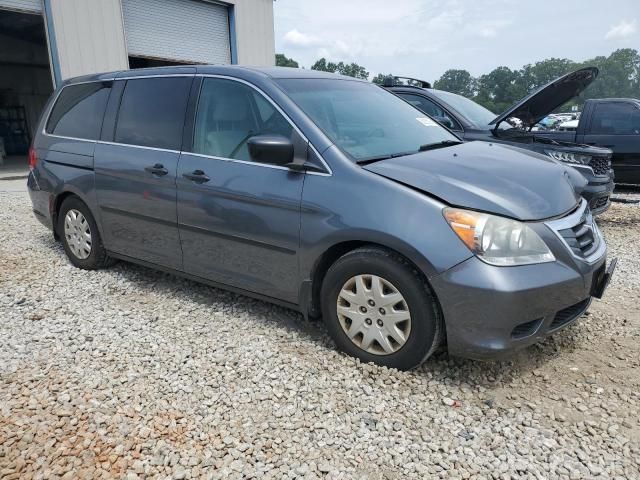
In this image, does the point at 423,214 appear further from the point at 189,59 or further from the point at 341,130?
the point at 189,59

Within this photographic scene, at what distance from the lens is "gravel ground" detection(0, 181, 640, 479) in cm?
215

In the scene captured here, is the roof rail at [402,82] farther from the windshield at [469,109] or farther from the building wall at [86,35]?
the building wall at [86,35]

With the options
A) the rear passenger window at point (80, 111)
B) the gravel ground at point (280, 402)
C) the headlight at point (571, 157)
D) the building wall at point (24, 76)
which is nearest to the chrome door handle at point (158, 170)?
the rear passenger window at point (80, 111)

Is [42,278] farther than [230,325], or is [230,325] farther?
[42,278]

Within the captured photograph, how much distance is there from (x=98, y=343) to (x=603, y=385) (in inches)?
122

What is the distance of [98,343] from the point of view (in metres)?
3.21

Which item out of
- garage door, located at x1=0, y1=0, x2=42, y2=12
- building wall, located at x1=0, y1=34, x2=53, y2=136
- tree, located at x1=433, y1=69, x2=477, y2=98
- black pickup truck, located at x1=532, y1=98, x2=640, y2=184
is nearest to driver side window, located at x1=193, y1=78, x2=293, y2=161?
black pickup truck, located at x1=532, y1=98, x2=640, y2=184

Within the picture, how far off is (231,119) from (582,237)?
2352 millimetres

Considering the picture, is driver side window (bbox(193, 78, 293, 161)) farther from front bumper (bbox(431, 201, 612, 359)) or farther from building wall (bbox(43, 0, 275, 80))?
building wall (bbox(43, 0, 275, 80))

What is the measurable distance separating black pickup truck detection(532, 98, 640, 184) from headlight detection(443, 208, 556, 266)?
6275 millimetres

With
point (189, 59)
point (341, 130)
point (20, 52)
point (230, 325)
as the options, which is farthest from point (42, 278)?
point (20, 52)

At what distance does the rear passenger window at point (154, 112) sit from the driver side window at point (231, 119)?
21 centimetres

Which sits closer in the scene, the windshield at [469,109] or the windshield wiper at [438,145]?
the windshield wiper at [438,145]

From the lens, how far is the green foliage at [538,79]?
7400cm
